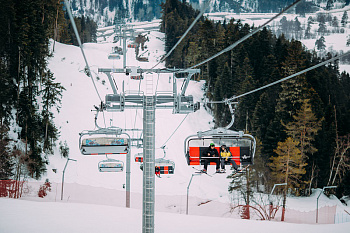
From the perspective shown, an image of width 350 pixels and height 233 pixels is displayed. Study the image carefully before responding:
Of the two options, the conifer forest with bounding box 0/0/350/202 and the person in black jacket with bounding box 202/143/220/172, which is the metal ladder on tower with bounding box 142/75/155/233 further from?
the conifer forest with bounding box 0/0/350/202

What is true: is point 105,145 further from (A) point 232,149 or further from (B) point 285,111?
(B) point 285,111

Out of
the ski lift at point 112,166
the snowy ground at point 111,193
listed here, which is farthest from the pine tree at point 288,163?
the ski lift at point 112,166

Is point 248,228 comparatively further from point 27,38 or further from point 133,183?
point 27,38

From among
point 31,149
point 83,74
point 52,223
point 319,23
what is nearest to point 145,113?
point 52,223

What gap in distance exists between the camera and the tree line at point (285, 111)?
36.8m

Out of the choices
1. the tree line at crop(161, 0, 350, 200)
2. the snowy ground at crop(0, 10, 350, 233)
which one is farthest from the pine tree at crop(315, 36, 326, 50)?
the snowy ground at crop(0, 10, 350, 233)

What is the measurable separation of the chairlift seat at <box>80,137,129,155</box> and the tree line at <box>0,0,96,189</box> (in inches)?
890

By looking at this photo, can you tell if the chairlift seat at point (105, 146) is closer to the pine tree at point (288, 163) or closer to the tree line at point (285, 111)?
the tree line at point (285, 111)

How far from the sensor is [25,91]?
41719mm

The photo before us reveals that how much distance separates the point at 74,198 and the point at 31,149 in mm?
6316

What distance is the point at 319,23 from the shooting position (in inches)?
6467

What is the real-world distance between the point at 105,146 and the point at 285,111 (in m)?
30.3

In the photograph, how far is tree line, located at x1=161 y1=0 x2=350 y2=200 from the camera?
121 ft

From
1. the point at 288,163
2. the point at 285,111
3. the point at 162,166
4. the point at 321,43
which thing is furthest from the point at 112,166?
the point at 321,43
